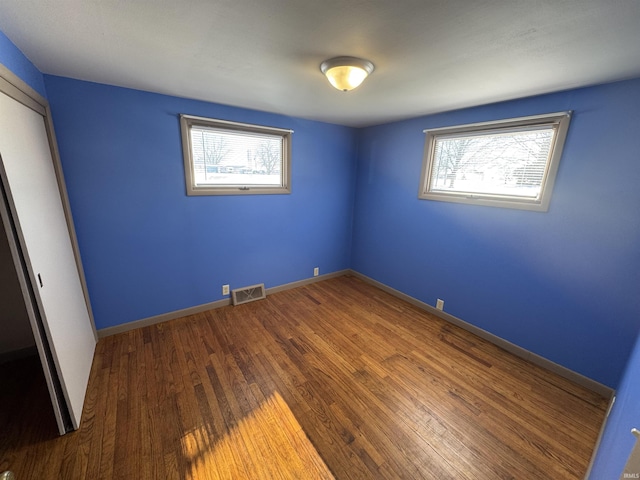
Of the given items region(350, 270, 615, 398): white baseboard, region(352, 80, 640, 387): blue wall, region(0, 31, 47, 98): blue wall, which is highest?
region(0, 31, 47, 98): blue wall

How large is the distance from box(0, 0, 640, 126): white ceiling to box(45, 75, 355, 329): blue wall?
317 mm

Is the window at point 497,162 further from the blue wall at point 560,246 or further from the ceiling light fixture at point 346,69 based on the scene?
the ceiling light fixture at point 346,69

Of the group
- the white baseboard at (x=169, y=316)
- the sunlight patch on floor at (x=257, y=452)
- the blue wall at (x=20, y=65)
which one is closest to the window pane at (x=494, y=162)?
the white baseboard at (x=169, y=316)

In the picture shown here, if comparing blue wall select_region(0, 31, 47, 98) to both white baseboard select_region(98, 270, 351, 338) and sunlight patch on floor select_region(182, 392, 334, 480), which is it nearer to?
white baseboard select_region(98, 270, 351, 338)

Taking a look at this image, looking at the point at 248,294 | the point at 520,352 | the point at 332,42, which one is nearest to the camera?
the point at 332,42

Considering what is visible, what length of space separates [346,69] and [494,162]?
1819 millimetres

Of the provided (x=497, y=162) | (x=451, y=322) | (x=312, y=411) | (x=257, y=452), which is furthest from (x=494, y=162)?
(x=257, y=452)

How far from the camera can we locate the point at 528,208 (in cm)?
213

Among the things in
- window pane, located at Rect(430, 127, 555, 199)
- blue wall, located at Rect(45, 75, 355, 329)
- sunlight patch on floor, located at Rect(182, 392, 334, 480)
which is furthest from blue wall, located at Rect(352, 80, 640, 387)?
sunlight patch on floor, located at Rect(182, 392, 334, 480)

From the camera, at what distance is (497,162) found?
93.7 inches

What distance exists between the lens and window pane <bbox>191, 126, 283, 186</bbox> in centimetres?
261

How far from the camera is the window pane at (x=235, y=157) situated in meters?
2.61

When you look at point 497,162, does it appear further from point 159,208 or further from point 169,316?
point 169,316

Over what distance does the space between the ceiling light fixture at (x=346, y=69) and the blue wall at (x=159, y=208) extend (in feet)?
4.93
